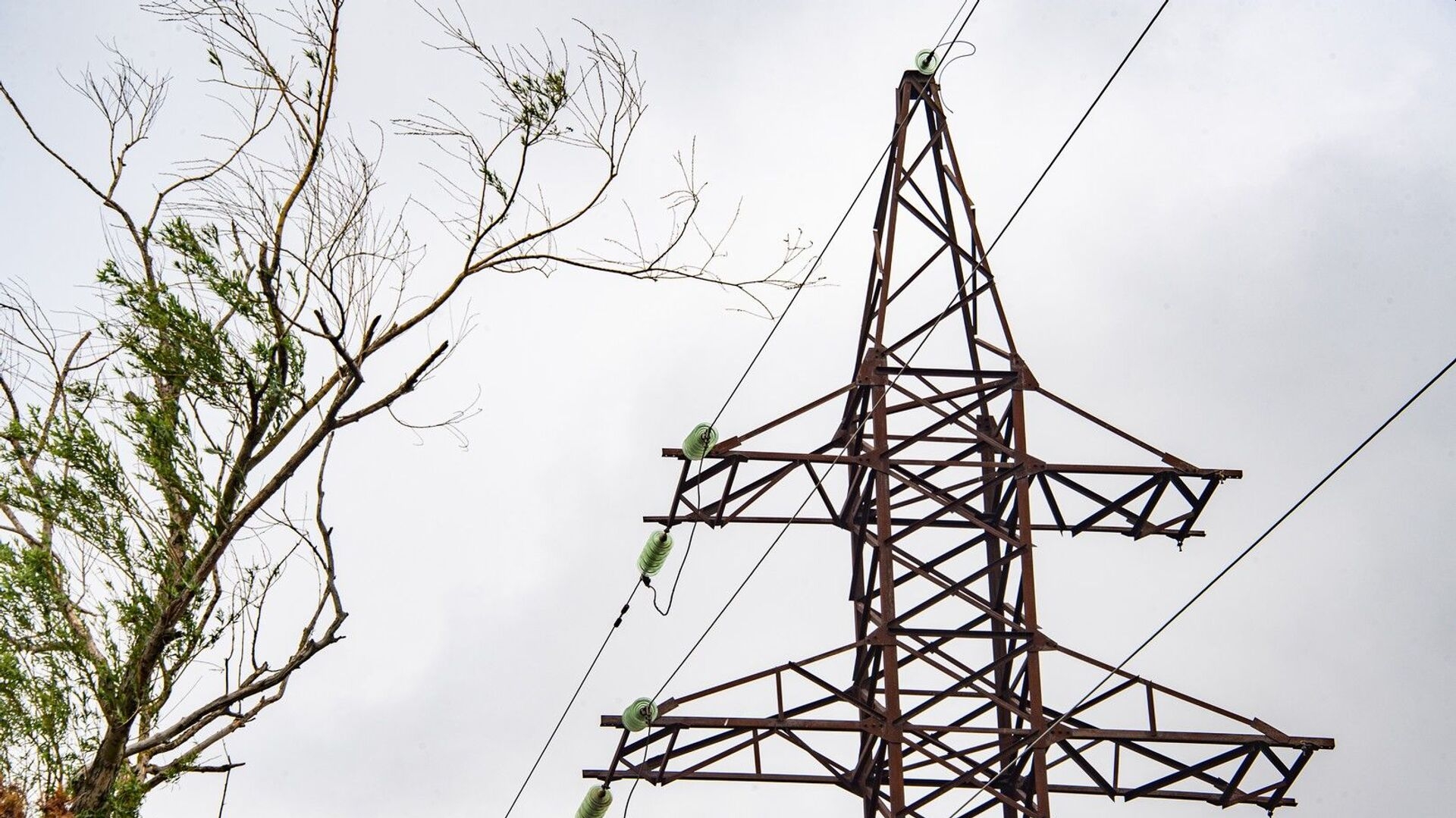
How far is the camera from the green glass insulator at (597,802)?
1067 centimetres

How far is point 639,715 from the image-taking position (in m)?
10.5

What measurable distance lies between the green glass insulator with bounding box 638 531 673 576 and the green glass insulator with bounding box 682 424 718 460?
69 cm

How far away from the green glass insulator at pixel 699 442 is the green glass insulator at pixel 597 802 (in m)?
2.62

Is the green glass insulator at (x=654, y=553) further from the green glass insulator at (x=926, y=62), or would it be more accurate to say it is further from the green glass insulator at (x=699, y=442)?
the green glass insulator at (x=926, y=62)

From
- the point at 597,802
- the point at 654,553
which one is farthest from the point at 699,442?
the point at 597,802

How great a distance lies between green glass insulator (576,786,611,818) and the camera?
1067 centimetres

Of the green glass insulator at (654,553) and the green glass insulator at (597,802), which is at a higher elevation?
the green glass insulator at (654,553)

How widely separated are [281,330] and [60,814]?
131 inches

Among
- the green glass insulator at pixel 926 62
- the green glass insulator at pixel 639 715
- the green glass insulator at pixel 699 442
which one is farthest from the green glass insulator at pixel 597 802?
the green glass insulator at pixel 926 62

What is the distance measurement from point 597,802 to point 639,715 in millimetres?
826

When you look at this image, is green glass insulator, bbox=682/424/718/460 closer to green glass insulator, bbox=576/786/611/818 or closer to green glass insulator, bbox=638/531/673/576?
green glass insulator, bbox=638/531/673/576

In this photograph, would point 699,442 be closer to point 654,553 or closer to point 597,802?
point 654,553

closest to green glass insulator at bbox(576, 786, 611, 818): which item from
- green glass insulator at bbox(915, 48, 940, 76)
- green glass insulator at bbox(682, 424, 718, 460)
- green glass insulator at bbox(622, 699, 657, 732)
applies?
green glass insulator at bbox(622, 699, 657, 732)

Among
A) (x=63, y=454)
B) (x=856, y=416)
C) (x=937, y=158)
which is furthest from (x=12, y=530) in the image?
(x=937, y=158)
